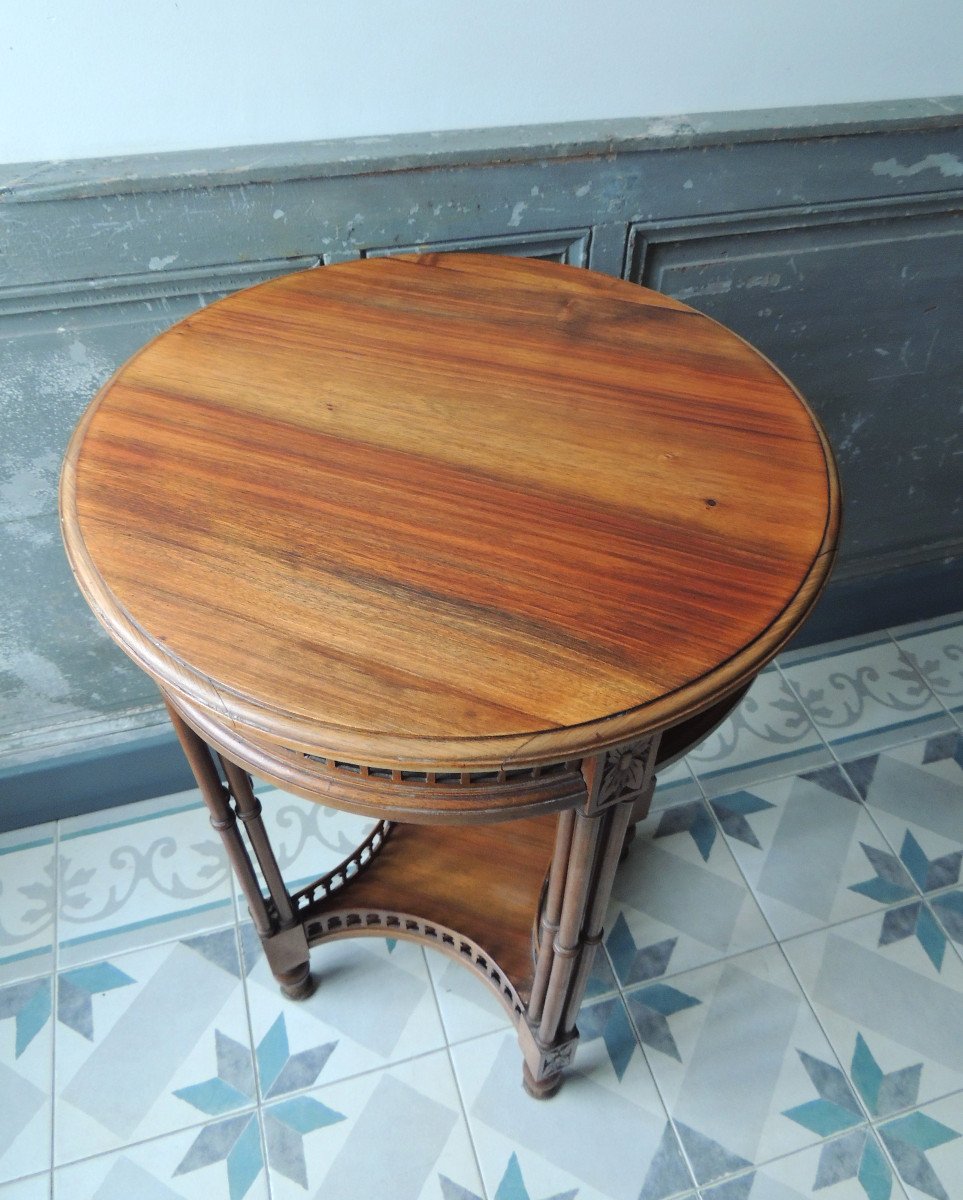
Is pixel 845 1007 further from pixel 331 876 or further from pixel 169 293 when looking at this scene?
pixel 169 293

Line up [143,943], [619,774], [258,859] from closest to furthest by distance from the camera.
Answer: [619,774]
[258,859]
[143,943]

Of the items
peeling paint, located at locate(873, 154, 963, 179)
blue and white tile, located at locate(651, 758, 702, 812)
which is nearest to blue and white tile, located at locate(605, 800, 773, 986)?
blue and white tile, located at locate(651, 758, 702, 812)

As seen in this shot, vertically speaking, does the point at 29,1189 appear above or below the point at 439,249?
below

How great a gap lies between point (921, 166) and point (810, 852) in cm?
75

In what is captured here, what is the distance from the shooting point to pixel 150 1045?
933 mm

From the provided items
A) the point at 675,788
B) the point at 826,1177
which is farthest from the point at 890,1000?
the point at 675,788

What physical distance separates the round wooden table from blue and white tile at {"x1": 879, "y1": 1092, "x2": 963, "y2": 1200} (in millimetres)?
381

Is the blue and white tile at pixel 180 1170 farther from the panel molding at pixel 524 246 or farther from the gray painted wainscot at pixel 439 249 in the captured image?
the panel molding at pixel 524 246

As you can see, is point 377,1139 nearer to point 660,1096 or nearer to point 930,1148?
point 660,1096

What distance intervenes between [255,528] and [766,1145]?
765 mm

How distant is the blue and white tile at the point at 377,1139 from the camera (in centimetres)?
85

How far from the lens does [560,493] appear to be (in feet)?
1.86

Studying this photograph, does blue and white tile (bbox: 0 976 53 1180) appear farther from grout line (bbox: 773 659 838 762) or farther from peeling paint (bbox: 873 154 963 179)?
peeling paint (bbox: 873 154 963 179)

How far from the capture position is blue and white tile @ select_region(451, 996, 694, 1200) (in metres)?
0.85
